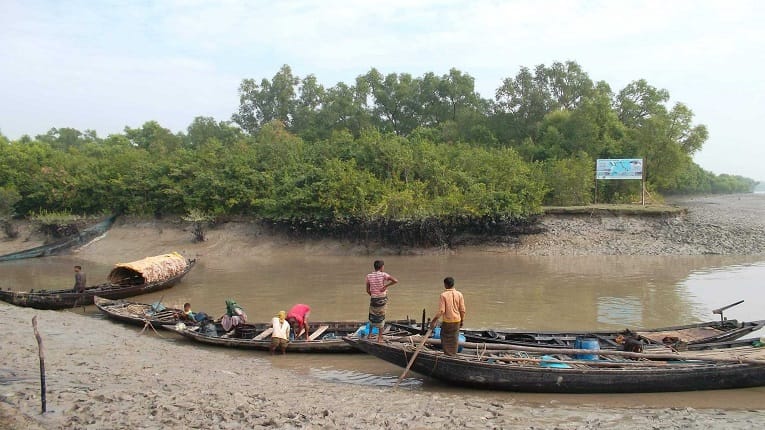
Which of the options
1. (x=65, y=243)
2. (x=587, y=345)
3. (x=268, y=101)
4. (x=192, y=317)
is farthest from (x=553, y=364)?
(x=268, y=101)

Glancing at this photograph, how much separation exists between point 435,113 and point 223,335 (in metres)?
39.2

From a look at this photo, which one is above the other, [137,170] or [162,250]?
[137,170]

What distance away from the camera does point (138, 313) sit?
15.4m

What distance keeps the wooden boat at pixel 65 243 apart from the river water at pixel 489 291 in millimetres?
1117

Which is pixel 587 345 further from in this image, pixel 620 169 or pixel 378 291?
pixel 620 169

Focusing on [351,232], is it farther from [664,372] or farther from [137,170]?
[664,372]

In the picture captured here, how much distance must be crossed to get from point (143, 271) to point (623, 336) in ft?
51.0

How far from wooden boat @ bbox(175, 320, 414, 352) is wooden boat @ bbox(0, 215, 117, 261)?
22.9 m

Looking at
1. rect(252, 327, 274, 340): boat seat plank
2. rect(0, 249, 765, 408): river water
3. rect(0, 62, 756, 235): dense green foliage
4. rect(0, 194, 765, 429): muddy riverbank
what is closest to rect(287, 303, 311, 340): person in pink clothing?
rect(252, 327, 274, 340): boat seat plank

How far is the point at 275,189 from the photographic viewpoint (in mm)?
31141

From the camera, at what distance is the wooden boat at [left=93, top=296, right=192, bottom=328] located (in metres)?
14.1

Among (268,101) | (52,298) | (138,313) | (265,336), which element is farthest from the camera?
(268,101)

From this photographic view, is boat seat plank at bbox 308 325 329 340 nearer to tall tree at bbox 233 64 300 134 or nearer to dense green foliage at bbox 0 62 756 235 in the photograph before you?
dense green foliage at bbox 0 62 756 235

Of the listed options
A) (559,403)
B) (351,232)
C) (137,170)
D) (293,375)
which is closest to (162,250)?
(137,170)
